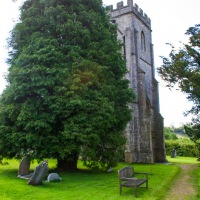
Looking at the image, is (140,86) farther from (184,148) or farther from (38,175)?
(184,148)

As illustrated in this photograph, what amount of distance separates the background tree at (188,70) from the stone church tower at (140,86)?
19.1ft

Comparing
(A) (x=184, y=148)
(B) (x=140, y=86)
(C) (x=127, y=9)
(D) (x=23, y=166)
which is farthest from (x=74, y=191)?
(A) (x=184, y=148)

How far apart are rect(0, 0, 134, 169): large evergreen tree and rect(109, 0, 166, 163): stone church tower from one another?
8177 mm

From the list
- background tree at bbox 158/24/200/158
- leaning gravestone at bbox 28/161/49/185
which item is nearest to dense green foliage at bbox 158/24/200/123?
background tree at bbox 158/24/200/158

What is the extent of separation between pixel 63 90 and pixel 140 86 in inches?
510

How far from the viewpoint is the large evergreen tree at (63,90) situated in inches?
498

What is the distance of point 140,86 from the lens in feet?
80.5

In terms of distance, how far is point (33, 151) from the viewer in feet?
42.4

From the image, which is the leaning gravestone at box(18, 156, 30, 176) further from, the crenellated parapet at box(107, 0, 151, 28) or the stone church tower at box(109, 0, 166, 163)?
the crenellated parapet at box(107, 0, 151, 28)

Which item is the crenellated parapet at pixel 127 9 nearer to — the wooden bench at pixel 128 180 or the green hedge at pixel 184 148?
the green hedge at pixel 184 148

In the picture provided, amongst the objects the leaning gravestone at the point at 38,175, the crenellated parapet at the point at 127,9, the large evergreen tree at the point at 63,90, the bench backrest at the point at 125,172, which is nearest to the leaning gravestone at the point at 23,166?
the large evergreen tree at the point at 63,90

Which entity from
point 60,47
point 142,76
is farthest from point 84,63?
point 142,76

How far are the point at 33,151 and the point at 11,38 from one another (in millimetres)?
7363

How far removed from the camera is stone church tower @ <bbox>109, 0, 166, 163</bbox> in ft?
76.1
